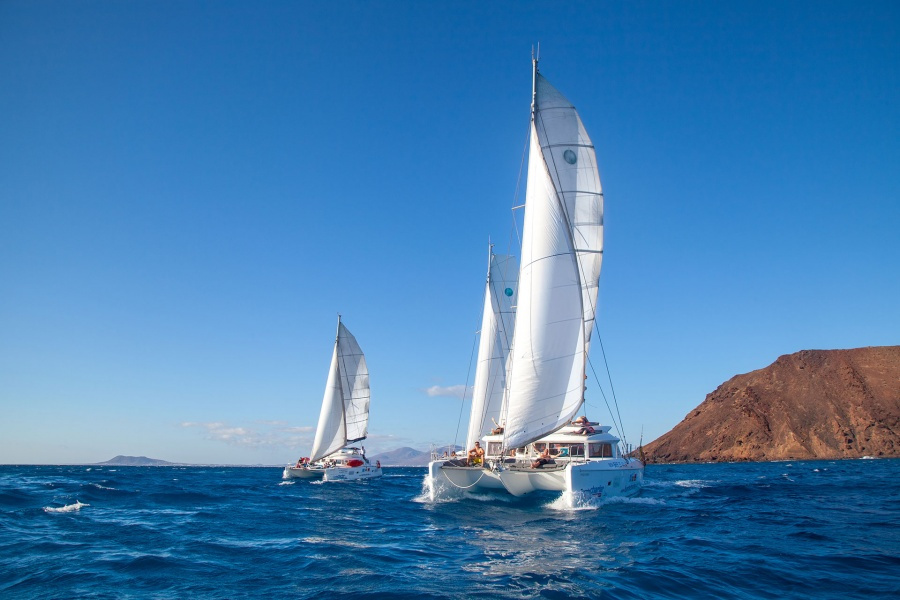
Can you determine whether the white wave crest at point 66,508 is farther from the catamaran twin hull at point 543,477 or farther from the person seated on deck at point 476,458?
the person seated on deck at point 476,458

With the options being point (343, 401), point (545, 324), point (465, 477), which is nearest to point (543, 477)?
point (465, 477)

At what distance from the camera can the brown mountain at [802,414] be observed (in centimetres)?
12744

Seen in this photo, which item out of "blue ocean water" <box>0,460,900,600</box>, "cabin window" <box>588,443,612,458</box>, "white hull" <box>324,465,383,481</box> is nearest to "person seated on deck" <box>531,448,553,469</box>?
"blue ocean water" <box>0,460,900,600</box>

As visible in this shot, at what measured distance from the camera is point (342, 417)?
2226 inches

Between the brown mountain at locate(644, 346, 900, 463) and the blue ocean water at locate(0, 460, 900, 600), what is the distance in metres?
121

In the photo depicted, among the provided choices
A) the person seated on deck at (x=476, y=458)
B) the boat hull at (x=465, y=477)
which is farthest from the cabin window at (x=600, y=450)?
the boat hull at (x=465, y=477)

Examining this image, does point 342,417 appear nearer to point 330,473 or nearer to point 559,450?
point 330,473

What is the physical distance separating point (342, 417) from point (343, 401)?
1.59m

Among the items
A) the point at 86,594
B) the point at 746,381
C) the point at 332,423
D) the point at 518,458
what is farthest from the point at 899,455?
the point at 86,594

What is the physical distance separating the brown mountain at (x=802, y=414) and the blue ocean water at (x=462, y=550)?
121 metres

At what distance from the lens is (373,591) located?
11250 mm

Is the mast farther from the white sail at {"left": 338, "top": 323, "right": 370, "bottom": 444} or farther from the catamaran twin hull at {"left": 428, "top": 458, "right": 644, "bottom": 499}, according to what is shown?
the catamaran twin hull at {"left": 428, "top": 458, "right": 644, "bottom": 499}

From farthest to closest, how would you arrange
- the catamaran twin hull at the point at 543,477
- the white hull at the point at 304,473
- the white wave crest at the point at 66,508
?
the white hull at the point at 304,473
the white wave crest at the point at 66,508
the catamaran twin hull at the point at 543,477

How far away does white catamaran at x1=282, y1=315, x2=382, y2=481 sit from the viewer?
55312mm
